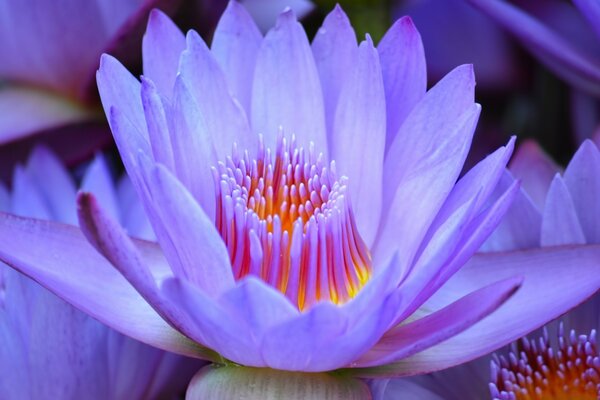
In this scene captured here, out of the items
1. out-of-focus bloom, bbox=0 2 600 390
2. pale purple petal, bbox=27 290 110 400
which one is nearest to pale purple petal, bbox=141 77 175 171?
out-of-focus bloom, bbox=0 2 600 390

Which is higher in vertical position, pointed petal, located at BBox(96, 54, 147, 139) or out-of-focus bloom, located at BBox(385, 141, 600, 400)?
pointed petal, located at BBox(96, 54, 147, 139)

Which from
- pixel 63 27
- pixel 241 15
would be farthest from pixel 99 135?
pixel 241 15

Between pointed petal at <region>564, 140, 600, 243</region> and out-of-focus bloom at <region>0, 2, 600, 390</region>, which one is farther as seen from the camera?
pointed petal at <region>564, 140, 600, 243</region>

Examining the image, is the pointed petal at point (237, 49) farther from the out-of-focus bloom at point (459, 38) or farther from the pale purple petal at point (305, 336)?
the out-of-focus bloom at point (459, 38)

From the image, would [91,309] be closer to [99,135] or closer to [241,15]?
[241,15]

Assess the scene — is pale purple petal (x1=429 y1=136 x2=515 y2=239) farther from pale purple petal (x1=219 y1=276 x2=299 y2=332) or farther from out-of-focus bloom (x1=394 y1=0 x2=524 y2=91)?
out-of-focus bloom (x1=394 y1=0 x2=524 y2=91)

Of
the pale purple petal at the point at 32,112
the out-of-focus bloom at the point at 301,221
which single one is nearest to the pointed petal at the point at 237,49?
the out-of-focus bloom at the point at 301,221
